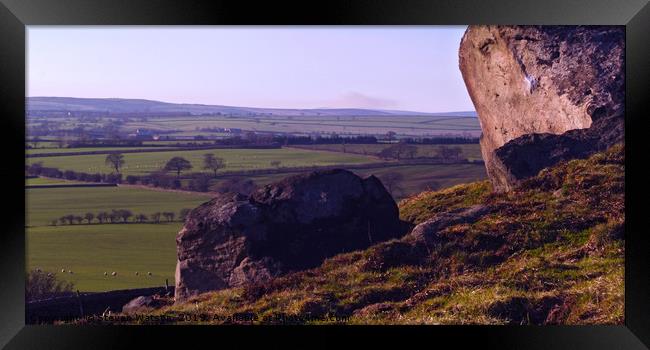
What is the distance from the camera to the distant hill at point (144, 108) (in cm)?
2266

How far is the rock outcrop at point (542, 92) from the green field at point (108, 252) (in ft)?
29.7

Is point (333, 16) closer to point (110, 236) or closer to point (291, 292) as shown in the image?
point (291, 292)

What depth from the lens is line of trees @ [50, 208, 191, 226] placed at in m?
23.2

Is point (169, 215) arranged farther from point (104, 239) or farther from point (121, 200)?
point (104, 239)

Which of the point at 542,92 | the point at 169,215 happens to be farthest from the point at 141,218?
the point at 542,92

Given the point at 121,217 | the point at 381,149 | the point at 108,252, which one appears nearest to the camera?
the point at 108,252

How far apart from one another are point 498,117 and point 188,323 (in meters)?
10.8

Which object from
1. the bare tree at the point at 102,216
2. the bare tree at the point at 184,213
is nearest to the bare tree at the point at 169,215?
the bare tree at the point at 184,213

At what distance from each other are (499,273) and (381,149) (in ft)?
18.5

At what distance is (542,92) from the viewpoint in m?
24.1

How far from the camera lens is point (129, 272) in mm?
22766

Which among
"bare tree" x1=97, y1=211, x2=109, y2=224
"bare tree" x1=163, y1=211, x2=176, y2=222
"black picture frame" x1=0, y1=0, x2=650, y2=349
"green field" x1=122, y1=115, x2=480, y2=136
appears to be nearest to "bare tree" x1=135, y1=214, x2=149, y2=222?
"bare tree" x1=163, y1=211, x2=176, y2=222

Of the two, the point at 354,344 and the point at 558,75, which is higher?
the point at 558,75

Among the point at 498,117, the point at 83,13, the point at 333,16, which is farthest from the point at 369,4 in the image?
the point at 498,117
